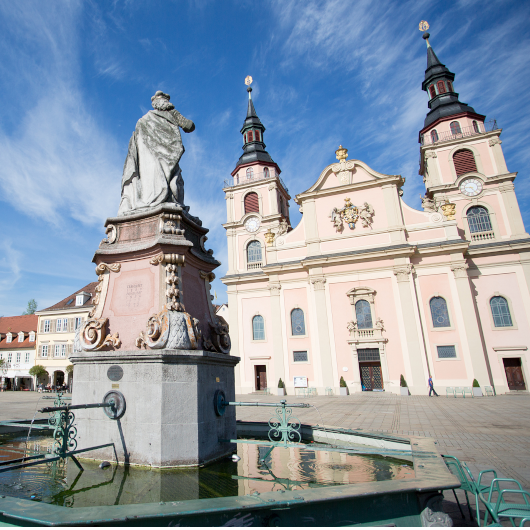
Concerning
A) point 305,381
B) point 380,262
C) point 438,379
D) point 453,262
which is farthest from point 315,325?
point 453,262

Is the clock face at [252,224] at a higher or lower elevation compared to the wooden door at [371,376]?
higher

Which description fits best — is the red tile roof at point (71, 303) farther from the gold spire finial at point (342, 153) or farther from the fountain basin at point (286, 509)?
the fountain basin at point (286, 509)

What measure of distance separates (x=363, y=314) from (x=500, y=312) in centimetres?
908

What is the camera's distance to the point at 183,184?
282 inches

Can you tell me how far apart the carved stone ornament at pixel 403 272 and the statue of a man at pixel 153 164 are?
21.2m

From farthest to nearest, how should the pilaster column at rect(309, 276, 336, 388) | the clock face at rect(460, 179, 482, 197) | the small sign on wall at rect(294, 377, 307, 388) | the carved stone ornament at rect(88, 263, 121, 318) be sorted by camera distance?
the clock face at rect(460, 179, 482, 197) < the small sign on wall at rect(294, 377, 307, 388) < the pilaster column at rect(309, 276, 336, 388) < the carved stone ornament at rect(88, 263, 121, 318)

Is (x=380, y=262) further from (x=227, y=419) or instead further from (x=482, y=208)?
(x=227, y=419)

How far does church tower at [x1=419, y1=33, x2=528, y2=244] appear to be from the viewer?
2627cm

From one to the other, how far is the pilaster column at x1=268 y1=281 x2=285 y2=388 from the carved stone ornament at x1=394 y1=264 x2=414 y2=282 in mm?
8967

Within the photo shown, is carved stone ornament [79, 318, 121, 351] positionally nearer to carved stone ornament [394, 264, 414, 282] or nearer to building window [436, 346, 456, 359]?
carved stone ornament [394, 264, 414, 282]

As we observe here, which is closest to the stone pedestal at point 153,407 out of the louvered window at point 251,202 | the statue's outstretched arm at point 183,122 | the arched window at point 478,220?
the statue's outstretched arm at point 183,122

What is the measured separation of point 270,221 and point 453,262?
50.5 ft

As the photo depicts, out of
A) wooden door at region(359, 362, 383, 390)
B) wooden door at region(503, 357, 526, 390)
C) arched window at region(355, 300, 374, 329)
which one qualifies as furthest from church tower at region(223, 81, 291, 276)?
wooden door at region(503, 357, 526, 390)

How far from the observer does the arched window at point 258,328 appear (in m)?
29.2
